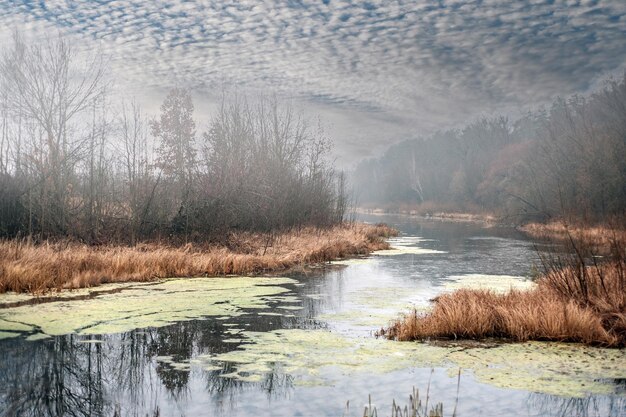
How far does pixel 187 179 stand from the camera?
1878 cm

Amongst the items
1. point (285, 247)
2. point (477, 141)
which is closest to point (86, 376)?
point (285, 247)

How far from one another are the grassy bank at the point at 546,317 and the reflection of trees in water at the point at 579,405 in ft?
6.96

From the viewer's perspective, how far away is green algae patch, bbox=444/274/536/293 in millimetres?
12704

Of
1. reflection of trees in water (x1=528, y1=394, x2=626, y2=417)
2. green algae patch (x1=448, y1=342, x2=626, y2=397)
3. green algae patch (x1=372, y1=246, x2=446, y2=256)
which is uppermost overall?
green algae patch (x1=372, y1=246, x2=446, y2=256)

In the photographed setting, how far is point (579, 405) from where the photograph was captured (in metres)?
5.07

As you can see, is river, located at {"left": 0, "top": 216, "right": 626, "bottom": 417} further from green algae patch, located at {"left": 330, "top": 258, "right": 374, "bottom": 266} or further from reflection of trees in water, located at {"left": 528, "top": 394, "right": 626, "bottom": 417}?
green algae patch, located at {"left": 330, "top": 258, "right": 374, "bottom": 266}

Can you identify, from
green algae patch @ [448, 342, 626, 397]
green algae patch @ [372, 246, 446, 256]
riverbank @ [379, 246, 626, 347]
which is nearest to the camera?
green algae patch @ [448, 342, 626, 397]

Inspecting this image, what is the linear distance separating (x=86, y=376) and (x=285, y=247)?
12.6m

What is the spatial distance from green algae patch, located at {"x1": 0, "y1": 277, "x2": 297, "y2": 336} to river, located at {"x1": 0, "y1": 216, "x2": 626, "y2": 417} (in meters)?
0.03

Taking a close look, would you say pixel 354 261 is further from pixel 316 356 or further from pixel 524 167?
pixel 524 167

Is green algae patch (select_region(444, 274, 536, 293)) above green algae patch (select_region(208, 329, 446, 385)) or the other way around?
above

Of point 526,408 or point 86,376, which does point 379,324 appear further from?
point 86,376

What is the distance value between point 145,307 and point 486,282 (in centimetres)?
838

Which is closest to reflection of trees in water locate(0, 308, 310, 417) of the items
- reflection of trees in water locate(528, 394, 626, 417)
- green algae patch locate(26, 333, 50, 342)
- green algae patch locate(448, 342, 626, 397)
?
green algae patch locate(26, 333, 50, 342)
